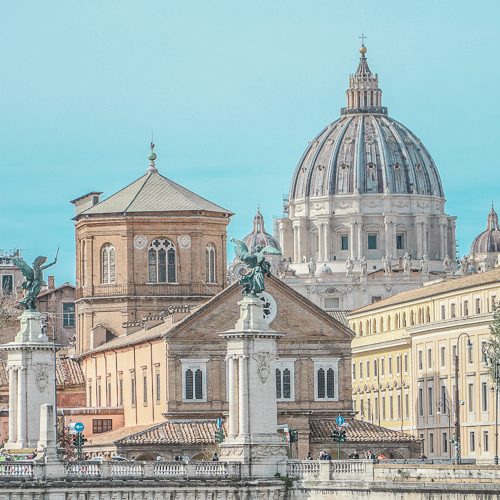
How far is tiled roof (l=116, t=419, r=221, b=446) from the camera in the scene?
12094 cm

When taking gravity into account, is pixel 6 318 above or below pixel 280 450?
above

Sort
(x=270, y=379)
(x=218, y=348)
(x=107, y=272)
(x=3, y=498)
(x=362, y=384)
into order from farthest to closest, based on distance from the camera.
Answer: (x=362, y=384), (x=107, y=272), (x=218, y=348), (x=270, y=379), (x=3, y=498)

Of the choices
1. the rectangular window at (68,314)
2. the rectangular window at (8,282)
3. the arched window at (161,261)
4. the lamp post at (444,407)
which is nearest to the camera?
the arched window at (161,261)

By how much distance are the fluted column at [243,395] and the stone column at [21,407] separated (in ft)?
36.5

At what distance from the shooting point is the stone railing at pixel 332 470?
90188 mm

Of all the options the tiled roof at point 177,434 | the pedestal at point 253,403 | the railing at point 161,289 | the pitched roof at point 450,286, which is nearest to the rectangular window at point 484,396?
the pitched roof at point 450,286

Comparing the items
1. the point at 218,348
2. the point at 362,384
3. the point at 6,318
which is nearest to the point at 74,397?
the point at 6,318

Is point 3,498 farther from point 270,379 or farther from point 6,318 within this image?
point 6,318

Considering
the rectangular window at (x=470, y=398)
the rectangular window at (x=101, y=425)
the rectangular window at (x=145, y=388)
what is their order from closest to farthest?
the rectangular window at (x=145, y=388)
the rectangular window at (x=101, y=425)
the rectangular window at (x=470, y=398)

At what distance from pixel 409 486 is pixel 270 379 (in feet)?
25.4

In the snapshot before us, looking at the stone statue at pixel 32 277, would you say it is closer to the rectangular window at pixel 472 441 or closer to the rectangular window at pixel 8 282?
the rectangular window at pixel 472 441

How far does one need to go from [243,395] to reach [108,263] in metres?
50.7

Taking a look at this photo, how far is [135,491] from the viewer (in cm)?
8944

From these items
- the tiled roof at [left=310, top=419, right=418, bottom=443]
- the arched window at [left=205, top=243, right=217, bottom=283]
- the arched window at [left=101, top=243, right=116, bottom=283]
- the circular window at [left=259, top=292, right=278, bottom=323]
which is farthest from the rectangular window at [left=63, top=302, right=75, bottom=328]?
the tiled roof at [left=310, top=419, right=418, bottom=443]
